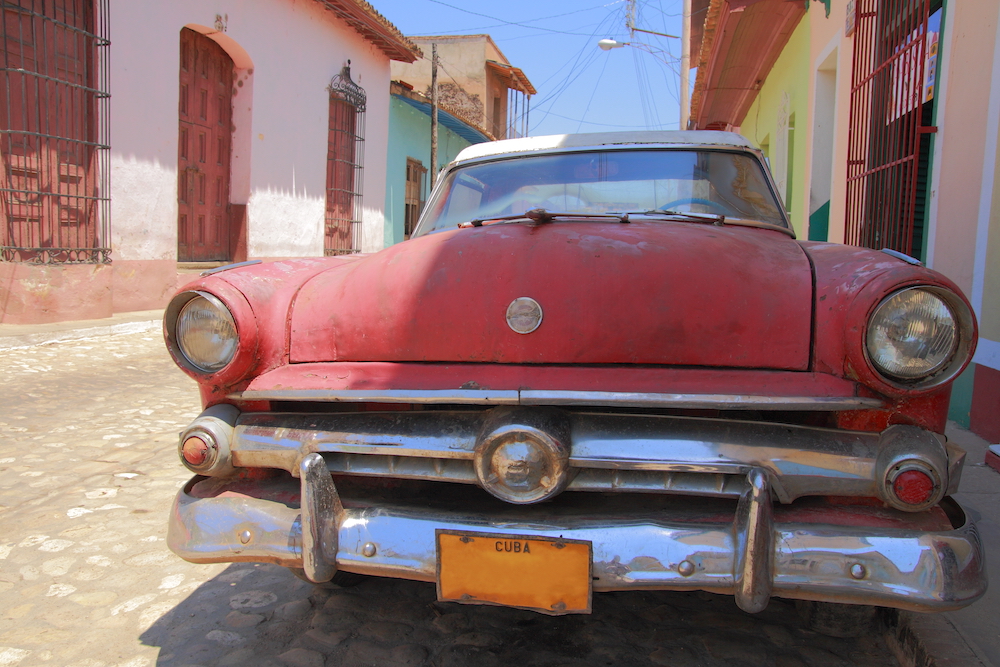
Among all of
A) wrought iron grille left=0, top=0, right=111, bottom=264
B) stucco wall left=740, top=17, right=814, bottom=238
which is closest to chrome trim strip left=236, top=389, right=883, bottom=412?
wrought iron grille left=0, top=0, right=111, bottom=264

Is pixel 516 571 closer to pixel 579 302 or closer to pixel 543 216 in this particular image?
pixel 579 302

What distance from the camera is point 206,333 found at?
1.82m

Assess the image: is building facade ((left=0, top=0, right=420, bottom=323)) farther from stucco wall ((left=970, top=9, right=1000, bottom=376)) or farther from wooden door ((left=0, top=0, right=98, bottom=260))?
stucco wall ((left=970, top=9, right=1000, bottom=376))

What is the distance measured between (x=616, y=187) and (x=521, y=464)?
4.47 feet

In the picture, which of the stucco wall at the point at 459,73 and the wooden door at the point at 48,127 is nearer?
the wooden door at the point at 48,127

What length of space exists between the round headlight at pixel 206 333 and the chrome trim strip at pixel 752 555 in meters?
0.60

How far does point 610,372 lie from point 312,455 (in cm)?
71

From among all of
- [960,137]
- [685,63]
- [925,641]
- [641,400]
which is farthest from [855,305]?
[685,63]

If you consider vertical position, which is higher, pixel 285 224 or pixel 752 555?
pixel 285 224

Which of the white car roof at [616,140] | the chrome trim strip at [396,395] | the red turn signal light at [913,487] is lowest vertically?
the red turn signal light at [913,487]

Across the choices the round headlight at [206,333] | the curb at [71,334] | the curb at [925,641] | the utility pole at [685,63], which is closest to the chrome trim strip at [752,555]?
the curb at [925,641]

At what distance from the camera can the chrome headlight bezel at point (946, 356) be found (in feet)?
4.95

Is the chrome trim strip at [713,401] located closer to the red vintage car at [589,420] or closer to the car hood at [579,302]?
the red vintage car at [589,420]

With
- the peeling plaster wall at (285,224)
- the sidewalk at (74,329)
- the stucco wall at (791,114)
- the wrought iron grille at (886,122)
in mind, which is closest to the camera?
the wrought iron grille at (886,122)
